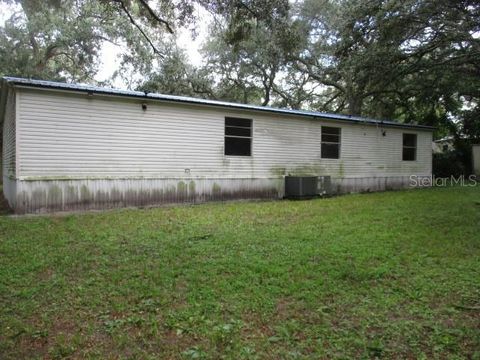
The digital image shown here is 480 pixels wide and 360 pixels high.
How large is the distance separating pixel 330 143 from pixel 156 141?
6236 millimetres

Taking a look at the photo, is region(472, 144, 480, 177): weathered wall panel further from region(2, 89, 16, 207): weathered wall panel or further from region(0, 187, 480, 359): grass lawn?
region(2, 89, 16, 207): weathered wall panel

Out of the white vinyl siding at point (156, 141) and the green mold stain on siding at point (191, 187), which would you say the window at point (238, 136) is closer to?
the white vinyl siding at point (156, 141)

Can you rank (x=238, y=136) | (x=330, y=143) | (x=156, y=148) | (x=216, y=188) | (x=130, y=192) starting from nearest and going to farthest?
A: (x=130, y=192)
(x=156, y=148)
(x=216, y=188)
(x=238, y=136)
(x=330, y=143)

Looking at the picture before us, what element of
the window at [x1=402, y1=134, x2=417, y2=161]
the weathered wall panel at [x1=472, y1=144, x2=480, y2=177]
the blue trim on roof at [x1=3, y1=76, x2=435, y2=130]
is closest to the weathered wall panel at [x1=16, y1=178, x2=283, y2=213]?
the blue trim on roof at [x1=3, y1=76, x2=435, y2=130]

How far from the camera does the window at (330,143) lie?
1230 cm

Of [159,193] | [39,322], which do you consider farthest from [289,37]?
[39,322]

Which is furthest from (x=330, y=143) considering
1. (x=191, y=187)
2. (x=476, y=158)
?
(x=476, y=158)

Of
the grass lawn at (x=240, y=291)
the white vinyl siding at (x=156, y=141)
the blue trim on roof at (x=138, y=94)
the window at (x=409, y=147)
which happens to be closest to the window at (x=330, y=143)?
the white vinyl siding at (x=156, y=141)

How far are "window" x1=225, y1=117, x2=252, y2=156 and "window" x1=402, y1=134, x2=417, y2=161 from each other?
294 inches

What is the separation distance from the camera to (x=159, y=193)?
30.3 ft

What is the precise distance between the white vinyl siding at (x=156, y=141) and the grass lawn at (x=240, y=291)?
86.8 inches

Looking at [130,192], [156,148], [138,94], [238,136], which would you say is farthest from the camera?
[238,136]

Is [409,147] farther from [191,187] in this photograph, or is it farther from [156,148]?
[156,148]

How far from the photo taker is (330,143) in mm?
12477
